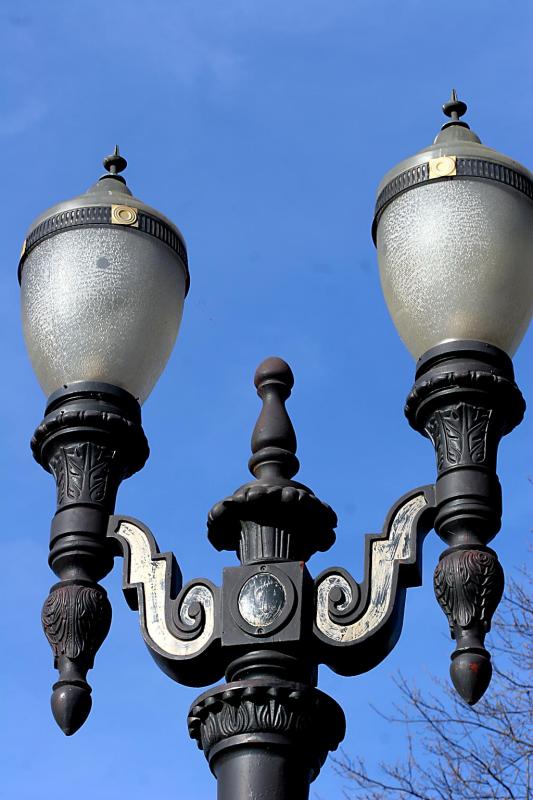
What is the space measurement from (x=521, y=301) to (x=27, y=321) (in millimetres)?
1490

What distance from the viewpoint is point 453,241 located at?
14.2ft

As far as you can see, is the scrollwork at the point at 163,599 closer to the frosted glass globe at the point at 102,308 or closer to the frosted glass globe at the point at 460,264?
the frosted glass globe at the point at 102,308

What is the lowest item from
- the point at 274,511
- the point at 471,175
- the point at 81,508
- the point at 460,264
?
the point at 274,511

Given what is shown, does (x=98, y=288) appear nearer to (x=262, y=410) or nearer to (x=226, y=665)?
(x=262, y=410)

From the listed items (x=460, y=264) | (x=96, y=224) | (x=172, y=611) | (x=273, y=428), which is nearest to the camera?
(x=172, y=611)

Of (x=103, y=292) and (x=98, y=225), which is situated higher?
(x=98, y=225)

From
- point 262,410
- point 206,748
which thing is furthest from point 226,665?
point 262,410

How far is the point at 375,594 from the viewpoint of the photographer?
156 inches

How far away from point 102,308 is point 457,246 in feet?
3.48

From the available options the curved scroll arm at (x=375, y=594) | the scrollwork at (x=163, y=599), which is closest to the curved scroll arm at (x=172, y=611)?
the scrollwork at (x=163, y=599)

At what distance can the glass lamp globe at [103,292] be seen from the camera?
4.62 meters

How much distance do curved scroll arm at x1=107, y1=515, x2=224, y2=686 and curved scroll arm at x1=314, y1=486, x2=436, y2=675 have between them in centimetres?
28

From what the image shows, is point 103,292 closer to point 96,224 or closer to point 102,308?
point 102,308

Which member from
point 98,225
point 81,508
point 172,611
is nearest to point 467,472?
point 172,611
